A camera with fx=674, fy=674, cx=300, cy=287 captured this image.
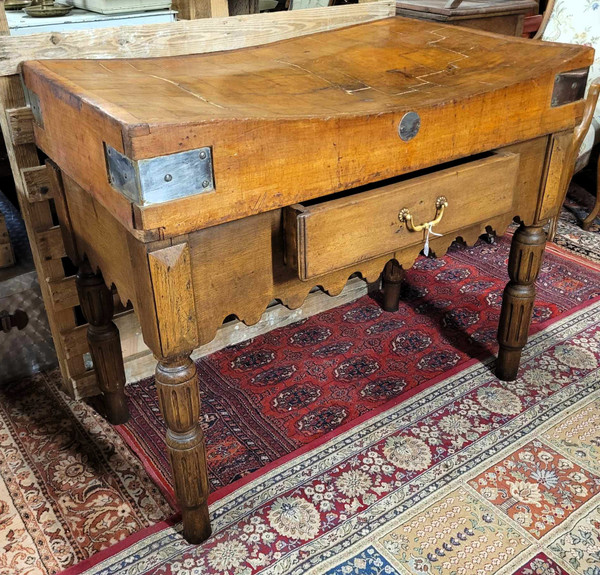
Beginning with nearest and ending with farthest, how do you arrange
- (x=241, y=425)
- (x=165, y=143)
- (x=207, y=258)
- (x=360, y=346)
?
1. (x=165, y=143)
2. (x=207, y=258)
3. (x=241, y=425)
4. (x=360, y=346)

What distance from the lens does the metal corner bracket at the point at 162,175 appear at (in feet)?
2.98

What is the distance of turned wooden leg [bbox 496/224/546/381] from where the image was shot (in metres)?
1.56

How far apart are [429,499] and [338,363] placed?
0.53m

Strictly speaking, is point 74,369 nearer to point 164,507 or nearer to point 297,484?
point 164,507

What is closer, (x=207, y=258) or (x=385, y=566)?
(x=207, y=258)

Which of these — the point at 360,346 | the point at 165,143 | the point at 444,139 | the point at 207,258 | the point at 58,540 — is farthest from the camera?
the point at 360,346

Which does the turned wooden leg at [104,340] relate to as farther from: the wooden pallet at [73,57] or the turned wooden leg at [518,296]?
the turned wooden leg at [518,296]

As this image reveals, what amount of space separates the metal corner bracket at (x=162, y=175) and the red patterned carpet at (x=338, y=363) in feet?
2.48

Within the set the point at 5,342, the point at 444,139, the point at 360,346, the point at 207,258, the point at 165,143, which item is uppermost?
the point at 165,143

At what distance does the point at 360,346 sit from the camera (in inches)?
76.0

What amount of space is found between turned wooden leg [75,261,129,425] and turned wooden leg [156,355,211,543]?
417 millimetres

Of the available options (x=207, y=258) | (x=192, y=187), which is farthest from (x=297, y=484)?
→ (x=192, y=187)

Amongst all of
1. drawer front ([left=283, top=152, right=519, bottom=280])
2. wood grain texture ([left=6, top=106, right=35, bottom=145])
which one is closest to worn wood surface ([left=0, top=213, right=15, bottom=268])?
wood grain texture ([left=6, top=106, right=35, bottom=145])

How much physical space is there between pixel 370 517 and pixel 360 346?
2.09 feet
